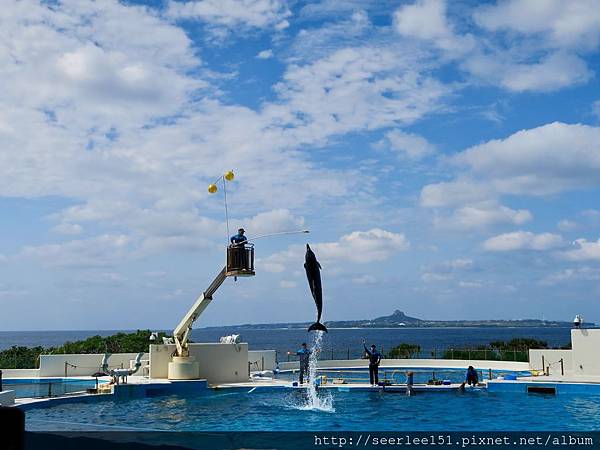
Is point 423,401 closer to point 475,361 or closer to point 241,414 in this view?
point 241,414

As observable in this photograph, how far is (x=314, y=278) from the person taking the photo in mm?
14617

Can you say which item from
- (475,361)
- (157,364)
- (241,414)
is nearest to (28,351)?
(157,364)

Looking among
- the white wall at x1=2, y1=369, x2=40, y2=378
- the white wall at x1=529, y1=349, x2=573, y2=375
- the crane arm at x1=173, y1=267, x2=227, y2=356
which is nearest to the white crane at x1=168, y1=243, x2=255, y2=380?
the crane arm at x1=173, y1=267, x2=227, y2=356

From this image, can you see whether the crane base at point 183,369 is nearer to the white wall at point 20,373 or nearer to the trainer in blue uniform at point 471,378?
the white wall at point 20,373

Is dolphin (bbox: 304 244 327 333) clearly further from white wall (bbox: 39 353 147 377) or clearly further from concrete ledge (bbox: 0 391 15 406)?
white wall (bbox: 39 353 147 377)

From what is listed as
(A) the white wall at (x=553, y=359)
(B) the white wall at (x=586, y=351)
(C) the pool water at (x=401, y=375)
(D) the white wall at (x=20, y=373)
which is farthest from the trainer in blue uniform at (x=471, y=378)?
(D) the white wall at (x=20, y=373)

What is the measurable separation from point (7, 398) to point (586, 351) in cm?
1813

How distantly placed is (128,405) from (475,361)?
16.9 meters

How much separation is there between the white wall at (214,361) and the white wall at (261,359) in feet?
9.10

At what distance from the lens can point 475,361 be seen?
2911cm

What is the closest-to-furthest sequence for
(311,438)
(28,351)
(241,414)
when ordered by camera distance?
(311,438) → (241,414) → (28,351)

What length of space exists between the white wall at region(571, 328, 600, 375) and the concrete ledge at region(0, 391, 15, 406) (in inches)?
689

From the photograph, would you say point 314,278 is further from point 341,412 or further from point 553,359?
point 553,359

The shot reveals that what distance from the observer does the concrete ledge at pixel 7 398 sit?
14368 mm
